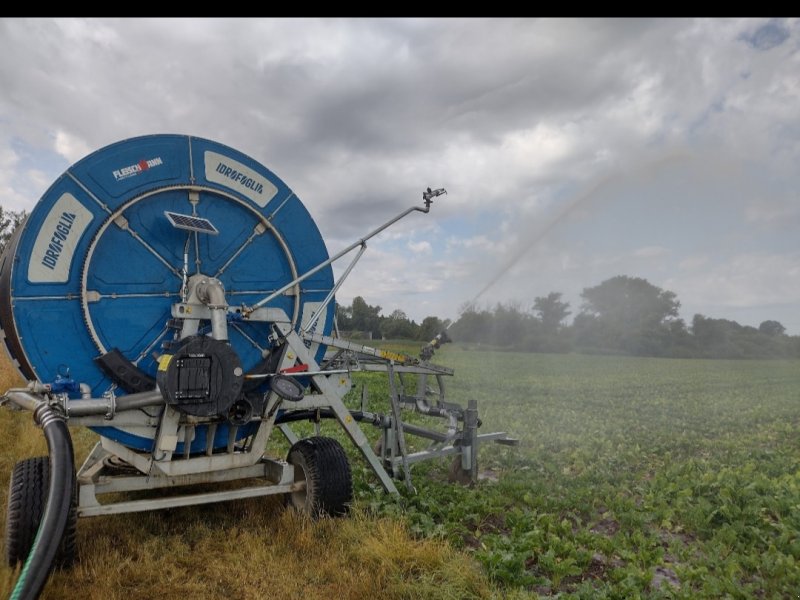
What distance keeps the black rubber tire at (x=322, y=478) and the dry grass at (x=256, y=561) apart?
145 millimetres

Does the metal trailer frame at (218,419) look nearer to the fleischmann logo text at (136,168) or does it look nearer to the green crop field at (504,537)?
the green crop field at (504,537)

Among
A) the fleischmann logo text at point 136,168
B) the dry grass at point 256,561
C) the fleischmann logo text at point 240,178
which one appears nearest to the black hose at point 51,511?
the dry grass at point 256,561

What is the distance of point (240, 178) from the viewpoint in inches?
226

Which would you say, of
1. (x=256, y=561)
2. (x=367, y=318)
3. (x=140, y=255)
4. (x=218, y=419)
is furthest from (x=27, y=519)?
(x=367, y=318)

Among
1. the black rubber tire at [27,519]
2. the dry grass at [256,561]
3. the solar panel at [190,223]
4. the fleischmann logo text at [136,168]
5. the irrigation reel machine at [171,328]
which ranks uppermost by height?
the fleischmann logo text at [136,168]

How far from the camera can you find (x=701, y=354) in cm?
4834

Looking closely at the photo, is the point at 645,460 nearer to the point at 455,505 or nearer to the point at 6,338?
the point at 455,505

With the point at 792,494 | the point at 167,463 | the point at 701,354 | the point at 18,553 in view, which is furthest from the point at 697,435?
the point at 701,354

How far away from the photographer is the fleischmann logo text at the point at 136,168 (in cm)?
509

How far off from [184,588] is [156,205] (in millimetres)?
3200

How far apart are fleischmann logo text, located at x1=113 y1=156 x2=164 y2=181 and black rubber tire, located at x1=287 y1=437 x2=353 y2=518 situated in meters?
2.95

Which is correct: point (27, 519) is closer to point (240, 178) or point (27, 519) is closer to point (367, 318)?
point (240, 178)

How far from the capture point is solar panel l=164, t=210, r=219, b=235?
205 inches

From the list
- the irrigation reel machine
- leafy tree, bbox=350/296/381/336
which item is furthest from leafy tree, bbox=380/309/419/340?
the irrigation reel machine
